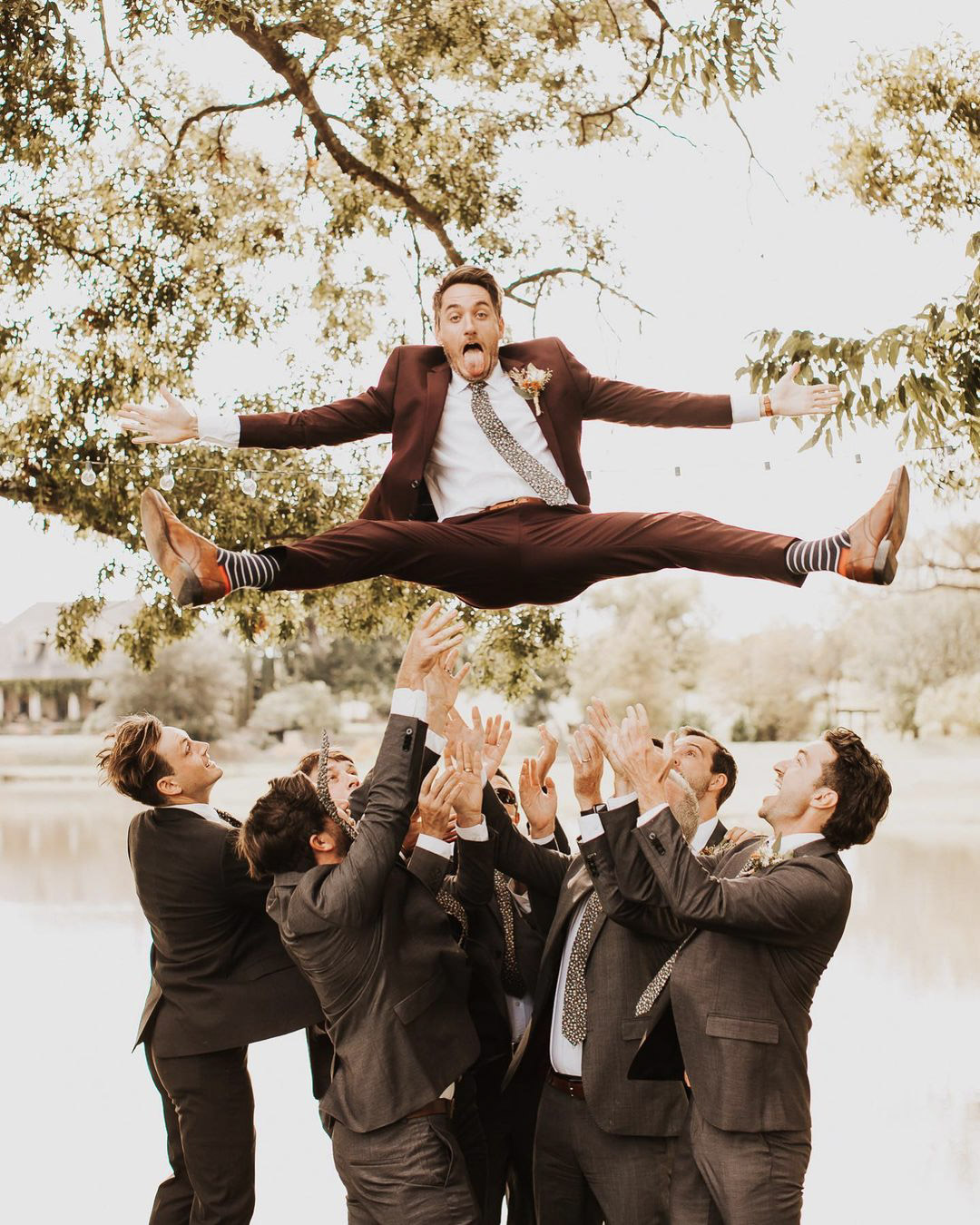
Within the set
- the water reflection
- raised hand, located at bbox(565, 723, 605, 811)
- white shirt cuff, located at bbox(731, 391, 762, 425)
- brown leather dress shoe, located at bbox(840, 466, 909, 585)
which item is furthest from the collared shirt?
the water reflection

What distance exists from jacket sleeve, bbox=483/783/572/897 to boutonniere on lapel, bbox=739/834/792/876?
505 mm

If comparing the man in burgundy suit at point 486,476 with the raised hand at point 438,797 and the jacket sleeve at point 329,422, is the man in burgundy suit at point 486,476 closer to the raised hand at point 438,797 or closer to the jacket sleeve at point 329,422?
the jacket sleeve at point 329,422

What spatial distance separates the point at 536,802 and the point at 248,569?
1108mm

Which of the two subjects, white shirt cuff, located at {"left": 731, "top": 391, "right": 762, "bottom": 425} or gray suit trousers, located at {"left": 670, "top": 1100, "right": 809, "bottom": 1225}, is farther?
white shirt cuff, located at {"left": 731, "top": 391, "right": 762, "bottom": 425}

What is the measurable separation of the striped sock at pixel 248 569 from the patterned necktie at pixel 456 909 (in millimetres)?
867

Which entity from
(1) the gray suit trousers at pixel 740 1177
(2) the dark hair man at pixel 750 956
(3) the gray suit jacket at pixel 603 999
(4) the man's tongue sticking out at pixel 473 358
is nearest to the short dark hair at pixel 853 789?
(2) the dark hair man at pixel 750 956

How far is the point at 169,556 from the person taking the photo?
8.24 feet

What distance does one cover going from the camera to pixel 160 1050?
3.27m

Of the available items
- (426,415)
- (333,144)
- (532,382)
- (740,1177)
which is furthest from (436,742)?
(333,144)

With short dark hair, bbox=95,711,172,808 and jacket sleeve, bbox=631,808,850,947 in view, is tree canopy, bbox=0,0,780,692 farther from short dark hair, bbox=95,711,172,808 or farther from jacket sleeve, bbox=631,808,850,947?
jacket sleeve, bbox=631,808,850,947

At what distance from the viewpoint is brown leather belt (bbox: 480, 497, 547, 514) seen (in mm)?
2859

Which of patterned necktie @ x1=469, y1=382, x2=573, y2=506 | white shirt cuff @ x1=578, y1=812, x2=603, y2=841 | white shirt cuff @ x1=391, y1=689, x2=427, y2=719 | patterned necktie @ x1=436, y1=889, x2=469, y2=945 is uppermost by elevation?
patterned necktie @ x1=469, y1=382, x2=573, y2=506

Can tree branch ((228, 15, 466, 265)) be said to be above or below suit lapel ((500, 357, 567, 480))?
above

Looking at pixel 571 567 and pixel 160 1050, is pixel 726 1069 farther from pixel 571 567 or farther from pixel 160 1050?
pixel 160 1050
